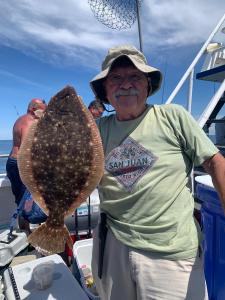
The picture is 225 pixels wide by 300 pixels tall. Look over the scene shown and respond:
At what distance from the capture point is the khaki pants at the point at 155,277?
167 centimetres

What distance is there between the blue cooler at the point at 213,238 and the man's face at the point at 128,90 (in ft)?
2.60

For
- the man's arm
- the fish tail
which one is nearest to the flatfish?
the fish tail

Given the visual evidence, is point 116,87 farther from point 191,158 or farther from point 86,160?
point 191,158

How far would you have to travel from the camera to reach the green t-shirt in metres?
1.68

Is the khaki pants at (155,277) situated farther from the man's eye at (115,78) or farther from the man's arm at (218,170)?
the man's eye at (115,78)

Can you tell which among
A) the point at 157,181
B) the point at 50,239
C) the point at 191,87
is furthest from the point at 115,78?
the point at 191,87

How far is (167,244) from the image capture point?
167 centimetres

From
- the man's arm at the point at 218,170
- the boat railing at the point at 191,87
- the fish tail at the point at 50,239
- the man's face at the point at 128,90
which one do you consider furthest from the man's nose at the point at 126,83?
the boat railing at the point at 191,87

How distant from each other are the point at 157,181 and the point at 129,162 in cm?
21

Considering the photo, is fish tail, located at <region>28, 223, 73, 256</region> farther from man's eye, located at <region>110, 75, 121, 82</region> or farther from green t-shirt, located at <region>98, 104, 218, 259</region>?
man's eye, located at <region>110, 75, 121, 82</region>

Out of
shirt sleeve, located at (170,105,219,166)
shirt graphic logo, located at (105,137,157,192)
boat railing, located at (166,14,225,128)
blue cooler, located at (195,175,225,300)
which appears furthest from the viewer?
boat railing, located at (166,14,225,128)

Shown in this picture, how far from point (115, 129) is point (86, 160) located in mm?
352

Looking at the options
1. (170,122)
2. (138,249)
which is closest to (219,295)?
(138,249)

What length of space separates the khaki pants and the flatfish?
390 mm
